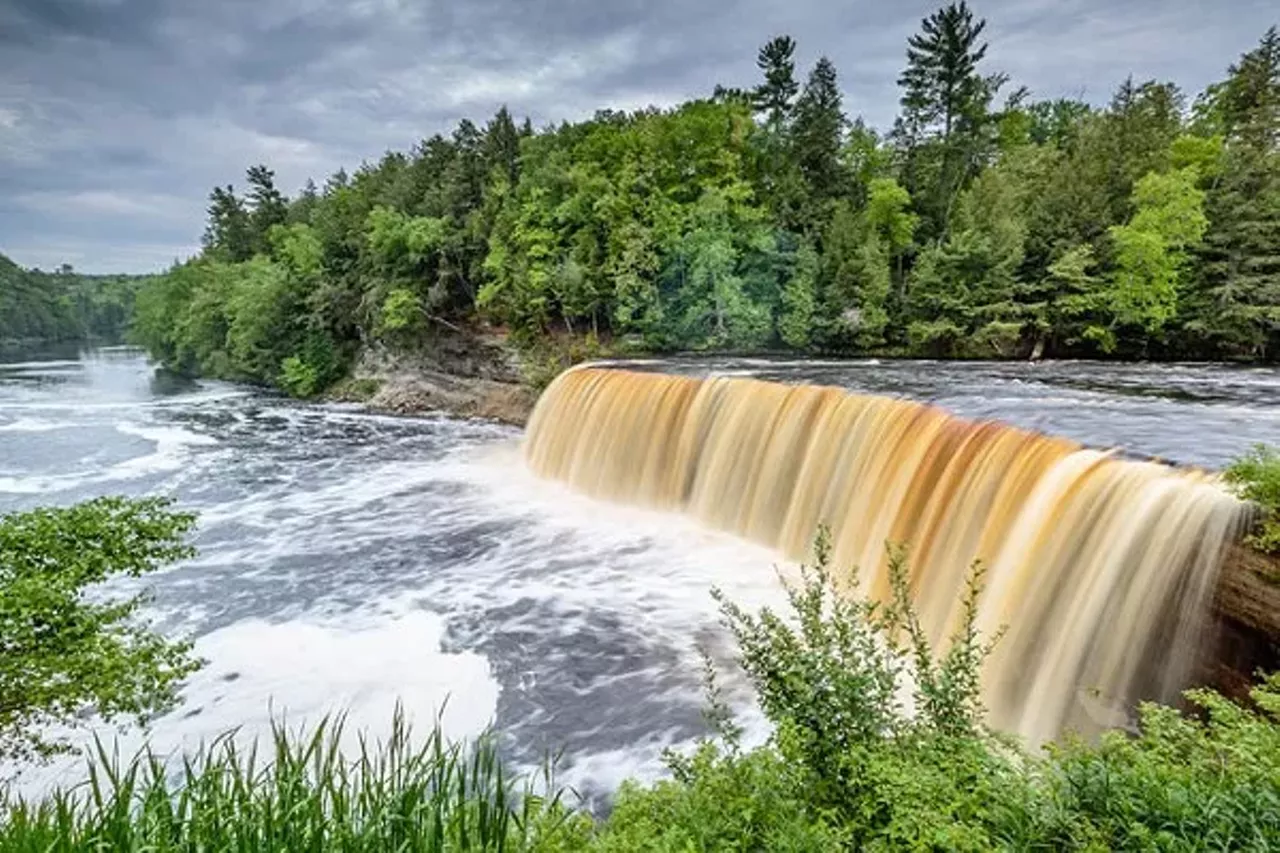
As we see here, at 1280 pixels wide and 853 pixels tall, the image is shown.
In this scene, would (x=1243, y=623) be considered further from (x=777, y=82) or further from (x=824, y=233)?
(x=777, y=82)

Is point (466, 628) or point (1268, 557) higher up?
point (1268, 557)

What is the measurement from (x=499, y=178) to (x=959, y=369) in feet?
61.7

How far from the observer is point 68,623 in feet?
16.5

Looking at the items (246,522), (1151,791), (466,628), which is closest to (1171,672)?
(1151,791)

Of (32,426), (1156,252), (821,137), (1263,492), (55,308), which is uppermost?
(821,137)

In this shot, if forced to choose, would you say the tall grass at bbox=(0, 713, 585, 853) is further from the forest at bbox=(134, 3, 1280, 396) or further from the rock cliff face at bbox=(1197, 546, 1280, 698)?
the forest at bbox=(134, 3, 1280, 396)

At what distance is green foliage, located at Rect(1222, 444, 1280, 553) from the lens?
4.57 metres

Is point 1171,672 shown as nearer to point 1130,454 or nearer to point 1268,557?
point 1268,557

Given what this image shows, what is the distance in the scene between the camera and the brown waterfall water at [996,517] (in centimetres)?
514

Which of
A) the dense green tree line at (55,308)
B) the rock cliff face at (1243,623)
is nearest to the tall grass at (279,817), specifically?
the rock cliff face at (1243,623)

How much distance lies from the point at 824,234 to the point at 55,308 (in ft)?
349

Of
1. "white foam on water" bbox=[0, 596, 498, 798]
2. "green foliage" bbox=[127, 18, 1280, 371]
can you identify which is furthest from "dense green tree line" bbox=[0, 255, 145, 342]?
"white foam on water" bbox=[0, 596, 498, 798]

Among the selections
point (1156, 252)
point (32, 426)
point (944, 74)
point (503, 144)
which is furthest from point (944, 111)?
point (32, 426)

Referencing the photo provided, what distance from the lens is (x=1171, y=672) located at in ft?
15.9
